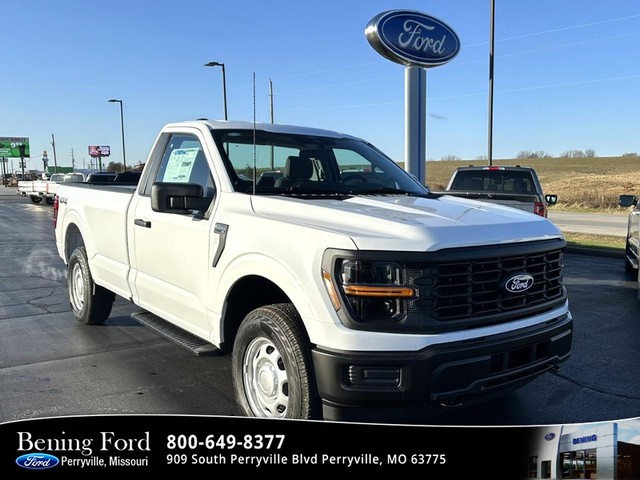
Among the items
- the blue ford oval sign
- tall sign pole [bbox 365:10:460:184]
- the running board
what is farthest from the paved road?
the running board

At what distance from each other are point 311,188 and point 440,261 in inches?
63.9

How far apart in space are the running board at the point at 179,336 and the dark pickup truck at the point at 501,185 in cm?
622

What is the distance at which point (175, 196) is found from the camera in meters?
3.81

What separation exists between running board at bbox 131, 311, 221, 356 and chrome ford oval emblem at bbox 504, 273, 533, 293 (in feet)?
6.39

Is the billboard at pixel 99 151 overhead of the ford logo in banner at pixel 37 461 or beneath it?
overhead

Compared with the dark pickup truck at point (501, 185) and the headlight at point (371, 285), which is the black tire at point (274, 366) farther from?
the dark pickup truck at point (501, 185)

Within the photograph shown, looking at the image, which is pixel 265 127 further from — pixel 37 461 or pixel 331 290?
pixel 37 461

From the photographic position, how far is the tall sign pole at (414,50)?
11.8 metres

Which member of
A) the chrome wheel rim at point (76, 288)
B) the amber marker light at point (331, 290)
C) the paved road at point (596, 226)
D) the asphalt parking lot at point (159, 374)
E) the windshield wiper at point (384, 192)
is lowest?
the paved road at point (596, 226)

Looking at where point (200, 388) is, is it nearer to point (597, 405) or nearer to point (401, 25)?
point (597, 405)

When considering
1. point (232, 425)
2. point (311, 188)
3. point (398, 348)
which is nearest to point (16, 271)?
point (311, 188)

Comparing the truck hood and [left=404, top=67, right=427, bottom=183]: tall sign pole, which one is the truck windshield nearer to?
the truck hood

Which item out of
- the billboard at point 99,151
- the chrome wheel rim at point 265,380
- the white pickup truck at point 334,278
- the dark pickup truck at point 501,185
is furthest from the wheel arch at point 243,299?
the billboard at point 99,151

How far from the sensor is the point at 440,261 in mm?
2889
